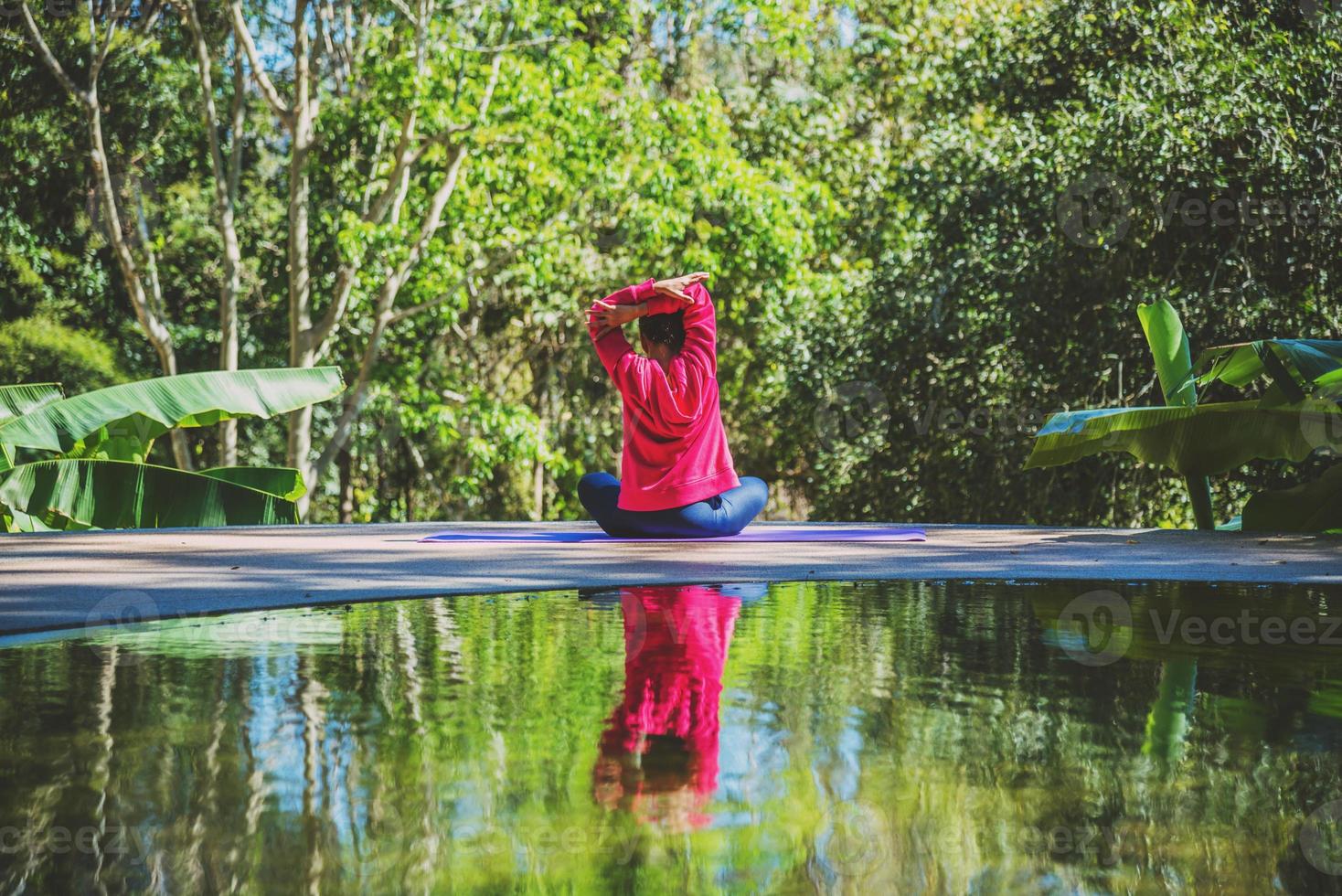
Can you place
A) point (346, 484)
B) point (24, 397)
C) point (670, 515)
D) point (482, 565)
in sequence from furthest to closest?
1. point (346, 484)
2. point (24, 397)
3. point (670, 515)
4. point (482, 565)

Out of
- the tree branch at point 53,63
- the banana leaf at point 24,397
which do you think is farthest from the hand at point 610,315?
the tree branch at point 53,63

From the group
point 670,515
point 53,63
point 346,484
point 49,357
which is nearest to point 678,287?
point 670,515

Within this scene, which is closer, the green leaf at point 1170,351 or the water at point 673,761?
the water at point 673,761

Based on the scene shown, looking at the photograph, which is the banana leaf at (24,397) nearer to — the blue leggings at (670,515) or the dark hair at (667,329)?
the blue leggings at (670,515)

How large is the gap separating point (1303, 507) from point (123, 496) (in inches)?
240

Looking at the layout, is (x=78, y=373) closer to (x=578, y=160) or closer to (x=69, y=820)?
(x=578, y=160)

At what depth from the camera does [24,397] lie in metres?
7.56

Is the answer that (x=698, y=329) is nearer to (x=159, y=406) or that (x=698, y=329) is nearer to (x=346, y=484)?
(x=159, y=406)

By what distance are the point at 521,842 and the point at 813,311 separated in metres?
12.4

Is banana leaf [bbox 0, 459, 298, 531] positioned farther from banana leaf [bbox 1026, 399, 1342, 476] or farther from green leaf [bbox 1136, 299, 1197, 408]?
green leaf [bbox 1136, 299, 1197, 408]

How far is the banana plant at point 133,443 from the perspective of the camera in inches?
258

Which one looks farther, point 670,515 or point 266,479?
point 266,479

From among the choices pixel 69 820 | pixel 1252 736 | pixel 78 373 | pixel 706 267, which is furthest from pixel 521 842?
pixel 78 373

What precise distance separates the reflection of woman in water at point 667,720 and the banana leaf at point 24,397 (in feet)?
18.0
